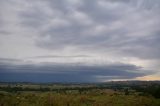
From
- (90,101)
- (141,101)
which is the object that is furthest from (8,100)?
(141,101)

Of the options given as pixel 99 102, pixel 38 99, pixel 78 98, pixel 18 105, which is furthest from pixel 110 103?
pixel 18 105

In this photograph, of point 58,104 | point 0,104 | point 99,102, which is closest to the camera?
point 0,104

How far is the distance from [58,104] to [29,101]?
3.08m

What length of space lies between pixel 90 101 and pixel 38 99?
17.1ft

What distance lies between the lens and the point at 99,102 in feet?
86.9

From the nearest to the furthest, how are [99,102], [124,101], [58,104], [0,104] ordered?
[0,104]
[58,104]
[99,102]
[124,101]

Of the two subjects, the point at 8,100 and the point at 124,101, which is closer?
the point at 8,100

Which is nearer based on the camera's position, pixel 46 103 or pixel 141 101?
pixel 46 103

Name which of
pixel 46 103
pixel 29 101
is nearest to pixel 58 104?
pixel 46 103

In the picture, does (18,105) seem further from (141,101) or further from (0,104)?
(141,101)

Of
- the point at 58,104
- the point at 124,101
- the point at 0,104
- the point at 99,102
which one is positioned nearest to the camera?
the point at 0,104

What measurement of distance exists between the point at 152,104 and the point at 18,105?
13.2 m

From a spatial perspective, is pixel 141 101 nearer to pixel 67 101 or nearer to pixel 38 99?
pixel 67 101

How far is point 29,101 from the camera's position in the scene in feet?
85.4
